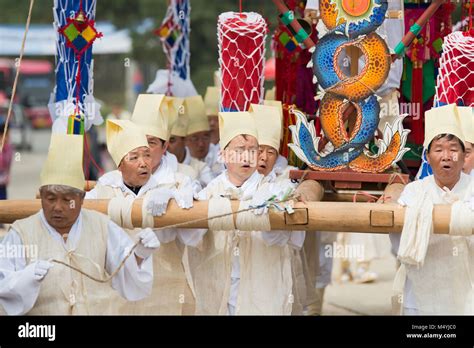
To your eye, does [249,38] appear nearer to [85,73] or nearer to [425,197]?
[85,73]

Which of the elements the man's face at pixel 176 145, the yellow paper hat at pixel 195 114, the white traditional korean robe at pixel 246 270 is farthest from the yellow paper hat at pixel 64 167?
the yellow paper hat at pixel 195 114

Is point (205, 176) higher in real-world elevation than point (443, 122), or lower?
lower

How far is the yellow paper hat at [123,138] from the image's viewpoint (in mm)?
7230

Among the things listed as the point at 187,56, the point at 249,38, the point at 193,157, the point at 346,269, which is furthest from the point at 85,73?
the point at 346,269

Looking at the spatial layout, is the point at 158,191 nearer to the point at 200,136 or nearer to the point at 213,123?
the point at 200,136

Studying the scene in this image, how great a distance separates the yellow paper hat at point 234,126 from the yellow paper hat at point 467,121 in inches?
45.8

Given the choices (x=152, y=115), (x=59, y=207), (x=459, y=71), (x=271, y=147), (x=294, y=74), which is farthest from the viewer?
(x=294, y=74)

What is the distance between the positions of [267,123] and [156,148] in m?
0.72

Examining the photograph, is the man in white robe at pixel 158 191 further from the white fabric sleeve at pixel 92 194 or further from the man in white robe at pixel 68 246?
the man in white robe at pixel 68 246

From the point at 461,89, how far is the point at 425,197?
954 mm

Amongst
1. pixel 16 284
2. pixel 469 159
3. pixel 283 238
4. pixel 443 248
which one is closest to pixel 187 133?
pixel 283 238

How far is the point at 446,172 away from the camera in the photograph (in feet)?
22.1

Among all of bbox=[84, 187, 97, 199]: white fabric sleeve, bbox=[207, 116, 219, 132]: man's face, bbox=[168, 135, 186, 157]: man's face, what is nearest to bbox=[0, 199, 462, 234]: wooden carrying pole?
bbox=[84, 187, 97, 199]: white fabric sleeve

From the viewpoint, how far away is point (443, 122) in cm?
677
